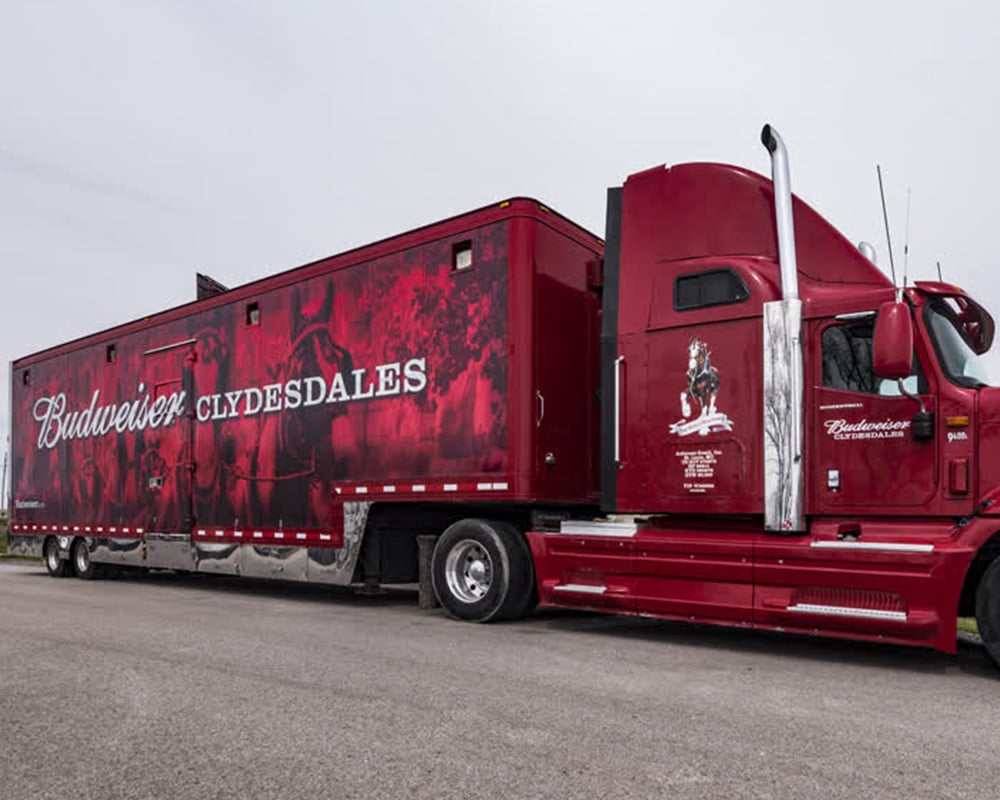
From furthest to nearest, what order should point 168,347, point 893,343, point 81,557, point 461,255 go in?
1. point 81,557
2. point 168,347
3. point 461,255
4. point 893,343

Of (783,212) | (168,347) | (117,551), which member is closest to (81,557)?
(117,551)

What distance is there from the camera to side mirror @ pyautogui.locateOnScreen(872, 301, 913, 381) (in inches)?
239

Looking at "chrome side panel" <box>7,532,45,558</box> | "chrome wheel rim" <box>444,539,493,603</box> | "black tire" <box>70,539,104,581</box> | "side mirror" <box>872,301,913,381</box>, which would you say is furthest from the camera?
"chrome side panel" <box>7,532,45,558</box>

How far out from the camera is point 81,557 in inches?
565

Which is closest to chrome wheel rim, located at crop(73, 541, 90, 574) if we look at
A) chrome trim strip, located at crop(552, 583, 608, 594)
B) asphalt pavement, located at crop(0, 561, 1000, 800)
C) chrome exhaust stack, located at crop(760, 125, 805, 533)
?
asphalt pavement, located at crop(0, 561, 1000, 800)

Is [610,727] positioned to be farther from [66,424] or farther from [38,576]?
[38,576]

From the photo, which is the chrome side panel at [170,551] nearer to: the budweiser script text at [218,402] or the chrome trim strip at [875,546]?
the budweiser script text at [218,402]

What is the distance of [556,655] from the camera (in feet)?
22.0

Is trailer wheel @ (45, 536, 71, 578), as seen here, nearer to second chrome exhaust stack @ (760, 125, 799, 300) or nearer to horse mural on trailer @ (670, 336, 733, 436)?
horse mural on trailer @ (670, 336, 733, 436)

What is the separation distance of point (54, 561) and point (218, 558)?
5385mm

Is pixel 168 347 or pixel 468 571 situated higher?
pixel 168 347

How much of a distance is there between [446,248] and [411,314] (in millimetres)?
772

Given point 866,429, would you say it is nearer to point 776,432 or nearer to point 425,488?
point 776,432

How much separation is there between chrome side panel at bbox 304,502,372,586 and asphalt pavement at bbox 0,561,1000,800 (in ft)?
4.32
